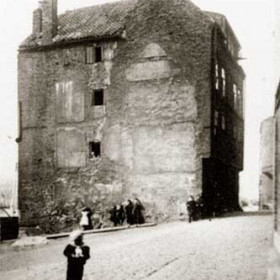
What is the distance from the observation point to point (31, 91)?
22188 mm

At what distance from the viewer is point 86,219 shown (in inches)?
789

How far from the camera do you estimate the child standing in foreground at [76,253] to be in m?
7.03

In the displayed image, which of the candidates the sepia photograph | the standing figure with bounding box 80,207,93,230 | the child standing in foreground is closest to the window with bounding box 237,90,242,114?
the sepia photograph

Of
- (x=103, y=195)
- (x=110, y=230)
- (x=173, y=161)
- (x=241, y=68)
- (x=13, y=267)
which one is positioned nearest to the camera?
(x=13, y=267)

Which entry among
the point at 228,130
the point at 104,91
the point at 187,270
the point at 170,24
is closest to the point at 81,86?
the point at 104,91

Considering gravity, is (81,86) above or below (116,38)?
below

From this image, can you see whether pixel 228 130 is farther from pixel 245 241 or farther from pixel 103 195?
pixel 245 241

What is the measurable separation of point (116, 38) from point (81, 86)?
2326 mm

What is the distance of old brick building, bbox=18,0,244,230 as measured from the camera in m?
19.4

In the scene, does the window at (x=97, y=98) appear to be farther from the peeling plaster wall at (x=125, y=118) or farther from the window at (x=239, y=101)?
the window at (x=239, y=101)

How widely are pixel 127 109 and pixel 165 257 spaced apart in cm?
1080

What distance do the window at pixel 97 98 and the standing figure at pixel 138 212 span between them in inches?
162

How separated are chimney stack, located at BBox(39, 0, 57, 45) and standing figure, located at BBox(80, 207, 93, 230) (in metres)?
7.00

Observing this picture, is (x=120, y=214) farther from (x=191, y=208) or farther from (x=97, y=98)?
(x=97, y=98)
